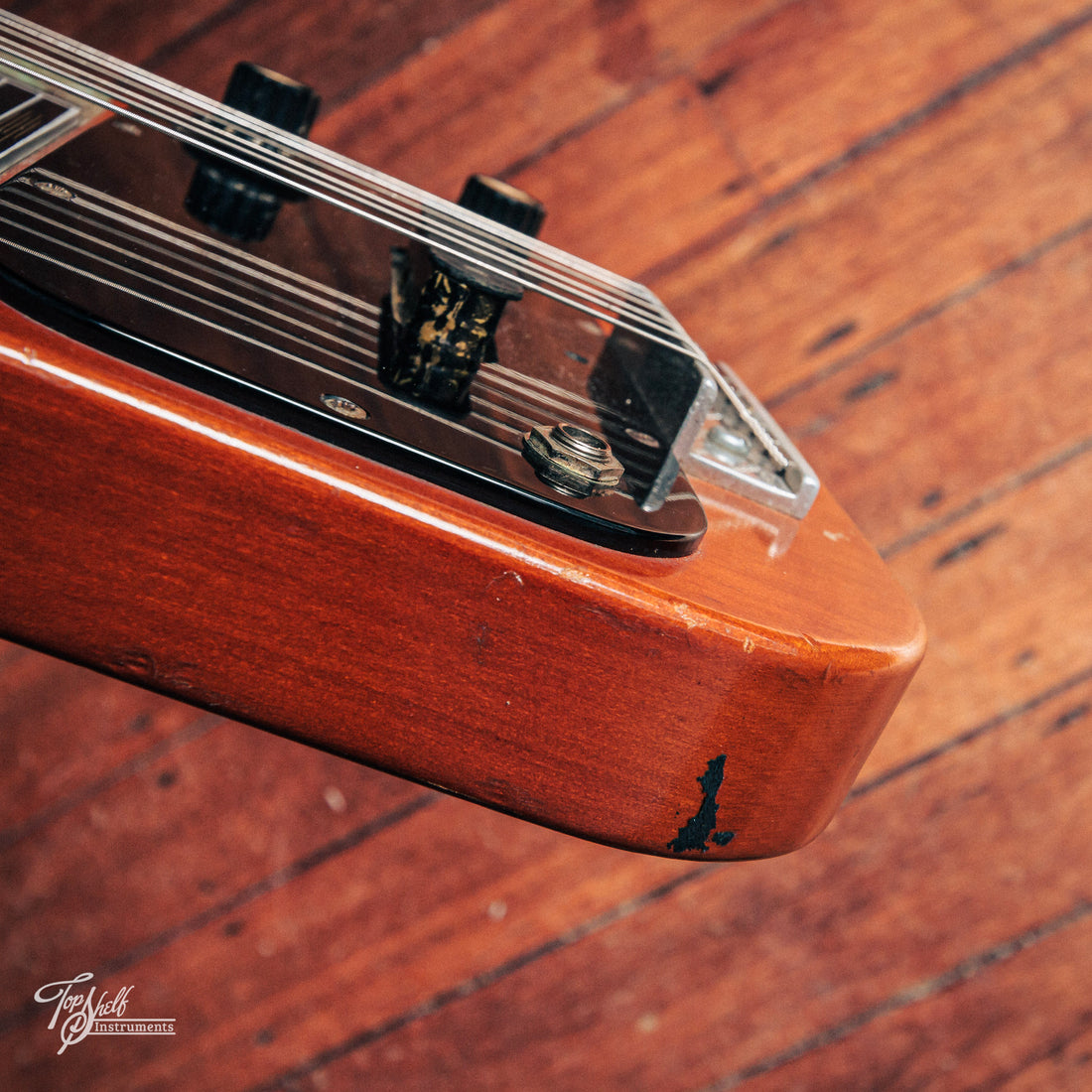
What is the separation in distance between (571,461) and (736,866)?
80cm

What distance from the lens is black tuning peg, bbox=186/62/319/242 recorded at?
0.52m

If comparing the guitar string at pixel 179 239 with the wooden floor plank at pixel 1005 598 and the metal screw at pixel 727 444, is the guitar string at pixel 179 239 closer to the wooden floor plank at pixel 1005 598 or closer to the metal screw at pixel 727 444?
the metal screw at pixel 727 444

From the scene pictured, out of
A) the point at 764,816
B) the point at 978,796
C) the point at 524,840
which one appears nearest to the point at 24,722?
the point at 524,840

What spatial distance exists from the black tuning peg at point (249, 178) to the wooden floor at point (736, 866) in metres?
0.34

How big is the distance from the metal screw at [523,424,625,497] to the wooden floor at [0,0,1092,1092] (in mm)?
584

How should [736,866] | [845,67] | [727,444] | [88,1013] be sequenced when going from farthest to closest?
[88,1013]
[736,866]
[845,67]
[727,444]

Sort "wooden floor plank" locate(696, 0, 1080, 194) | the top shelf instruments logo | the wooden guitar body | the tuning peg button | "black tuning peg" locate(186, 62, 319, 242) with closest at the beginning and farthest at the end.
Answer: the wooden guitar body < "black tuning peg" locate(186, 62, 319, 242) < the tuning peg button < "wooden floor plank" locate(696, 0, 1080, 194) < the top shelf instruments logo

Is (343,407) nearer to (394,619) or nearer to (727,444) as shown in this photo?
(394,619)

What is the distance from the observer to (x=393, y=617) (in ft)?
1.24

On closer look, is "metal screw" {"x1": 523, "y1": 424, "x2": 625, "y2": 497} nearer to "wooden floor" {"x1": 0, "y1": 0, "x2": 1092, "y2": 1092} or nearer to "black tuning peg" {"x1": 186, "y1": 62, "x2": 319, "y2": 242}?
"black tuning peg" {"x1": 186, "y1": 62, "x2": 319, "y2": 242}

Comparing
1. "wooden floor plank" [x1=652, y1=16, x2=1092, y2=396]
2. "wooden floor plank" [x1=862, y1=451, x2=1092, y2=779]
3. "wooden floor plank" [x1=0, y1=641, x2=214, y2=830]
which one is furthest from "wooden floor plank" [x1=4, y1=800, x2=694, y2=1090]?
"wooden floor plank" [x1=652, y1=16, x2=1092, y2=396]

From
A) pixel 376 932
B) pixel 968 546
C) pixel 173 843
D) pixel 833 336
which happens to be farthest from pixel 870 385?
pixel 173 843

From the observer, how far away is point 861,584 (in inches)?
19.2

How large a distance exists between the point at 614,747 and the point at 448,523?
0.12 metres
